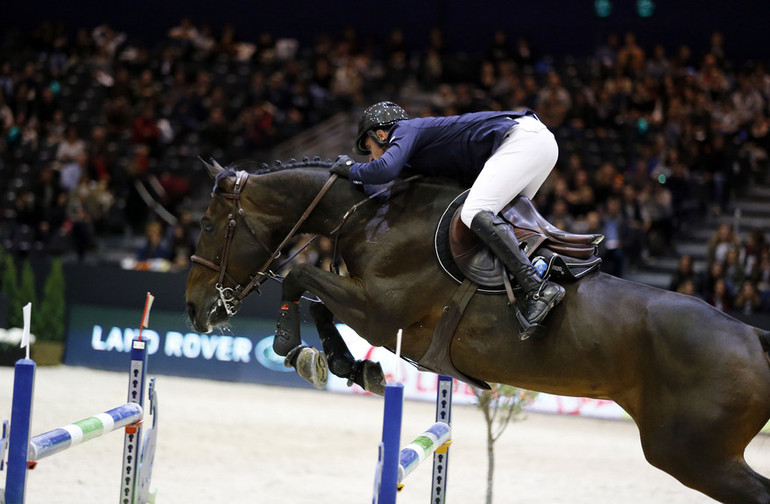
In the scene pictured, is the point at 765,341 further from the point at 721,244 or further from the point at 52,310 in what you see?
the point at 52,310

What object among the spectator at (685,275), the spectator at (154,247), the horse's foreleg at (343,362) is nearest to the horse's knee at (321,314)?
the horse's foreleg at (343,362)

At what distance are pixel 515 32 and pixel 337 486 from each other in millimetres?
13400

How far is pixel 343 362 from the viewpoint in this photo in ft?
15.0

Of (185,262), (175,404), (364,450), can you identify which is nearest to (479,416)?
(364,450)

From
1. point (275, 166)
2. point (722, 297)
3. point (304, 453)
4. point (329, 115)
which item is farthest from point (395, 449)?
point (329, 115)

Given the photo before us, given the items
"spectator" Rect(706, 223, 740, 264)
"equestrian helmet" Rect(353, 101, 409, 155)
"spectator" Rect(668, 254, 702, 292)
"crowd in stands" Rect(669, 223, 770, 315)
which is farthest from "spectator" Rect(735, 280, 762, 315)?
"equestrian helmet" Rect(353, 101, 409, 155)

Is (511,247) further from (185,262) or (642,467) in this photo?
(185,262)

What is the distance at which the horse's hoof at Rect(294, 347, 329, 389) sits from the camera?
425 centimetres

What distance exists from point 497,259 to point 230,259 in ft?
4.65

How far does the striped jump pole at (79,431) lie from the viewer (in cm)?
393

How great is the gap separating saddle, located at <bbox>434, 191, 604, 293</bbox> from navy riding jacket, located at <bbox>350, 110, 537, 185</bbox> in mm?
228

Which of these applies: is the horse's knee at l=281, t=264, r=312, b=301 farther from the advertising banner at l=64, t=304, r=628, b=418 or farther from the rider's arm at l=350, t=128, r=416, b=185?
the advertising banner at l=64, t=304, r=628, b=418

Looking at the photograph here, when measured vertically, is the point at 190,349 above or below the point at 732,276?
below

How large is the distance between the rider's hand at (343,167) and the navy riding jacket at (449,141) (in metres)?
0.07
